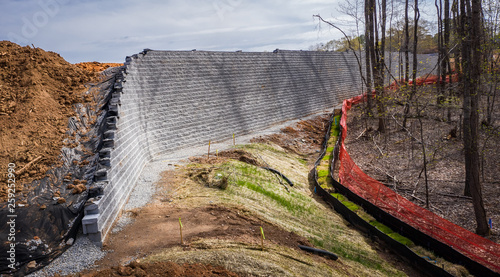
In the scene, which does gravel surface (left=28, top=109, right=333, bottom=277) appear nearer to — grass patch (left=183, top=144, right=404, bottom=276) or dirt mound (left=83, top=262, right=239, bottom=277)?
dirt mound (left=83, top=262, right=239, bottom=277)

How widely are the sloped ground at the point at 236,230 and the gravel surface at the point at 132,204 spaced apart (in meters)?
0.22

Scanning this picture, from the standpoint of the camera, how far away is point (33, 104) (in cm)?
1023

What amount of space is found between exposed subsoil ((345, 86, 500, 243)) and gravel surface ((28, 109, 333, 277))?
672 cm

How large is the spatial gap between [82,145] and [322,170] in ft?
30.0

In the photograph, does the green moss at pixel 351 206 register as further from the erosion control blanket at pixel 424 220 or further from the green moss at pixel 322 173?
the green moss at pixel 322 173

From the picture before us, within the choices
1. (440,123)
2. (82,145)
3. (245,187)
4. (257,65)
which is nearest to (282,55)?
(257,65)

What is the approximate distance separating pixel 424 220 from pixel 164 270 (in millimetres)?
7155

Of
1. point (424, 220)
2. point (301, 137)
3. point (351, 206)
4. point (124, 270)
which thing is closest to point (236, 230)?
point (124, 270)

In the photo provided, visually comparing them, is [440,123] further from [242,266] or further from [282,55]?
[242,266]

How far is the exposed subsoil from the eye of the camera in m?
11.3

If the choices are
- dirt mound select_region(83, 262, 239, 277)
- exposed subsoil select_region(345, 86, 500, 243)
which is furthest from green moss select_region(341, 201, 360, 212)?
dirt mound select_region(83, 262, 239, 277)

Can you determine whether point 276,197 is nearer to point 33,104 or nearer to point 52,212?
point 52,212

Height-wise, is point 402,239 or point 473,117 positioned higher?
point 473,117

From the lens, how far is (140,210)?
8312 millimetres
